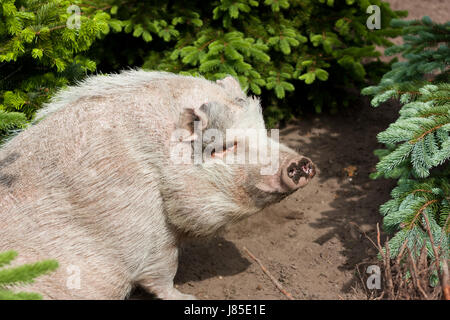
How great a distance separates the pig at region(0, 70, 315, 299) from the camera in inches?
165

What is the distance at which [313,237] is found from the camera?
573cm

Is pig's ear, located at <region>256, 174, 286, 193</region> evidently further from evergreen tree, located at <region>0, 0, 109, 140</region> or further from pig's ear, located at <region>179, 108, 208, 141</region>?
evergreen tree, located at <region>0, 0, 109, 140</region>

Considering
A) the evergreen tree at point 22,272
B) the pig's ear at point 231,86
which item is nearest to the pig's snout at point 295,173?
the pig's ear at point 231,86

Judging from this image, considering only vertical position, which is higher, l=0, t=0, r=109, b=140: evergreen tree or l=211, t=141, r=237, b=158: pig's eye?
l=0, t=0, r=109, b=140: evergreen tree

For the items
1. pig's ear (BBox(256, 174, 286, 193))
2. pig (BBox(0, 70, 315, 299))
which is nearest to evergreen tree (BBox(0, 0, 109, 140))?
pig (BBox(0, 70, 315, 299))

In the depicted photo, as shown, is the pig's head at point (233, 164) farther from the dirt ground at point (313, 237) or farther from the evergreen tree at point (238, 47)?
the evergreen tree at point (238, 47)

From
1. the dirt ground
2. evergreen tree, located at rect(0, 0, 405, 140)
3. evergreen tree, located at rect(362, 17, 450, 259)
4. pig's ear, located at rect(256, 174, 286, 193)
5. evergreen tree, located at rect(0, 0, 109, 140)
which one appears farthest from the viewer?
evergreen tree, located at rect(0, 0, 405, 140)

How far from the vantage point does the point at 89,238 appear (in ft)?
14.1

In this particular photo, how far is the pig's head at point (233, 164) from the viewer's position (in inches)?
166

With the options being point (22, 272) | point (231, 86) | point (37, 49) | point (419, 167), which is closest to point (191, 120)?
point (231, 86)

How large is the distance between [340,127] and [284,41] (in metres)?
1.57

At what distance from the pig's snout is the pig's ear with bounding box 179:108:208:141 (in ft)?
2.42
